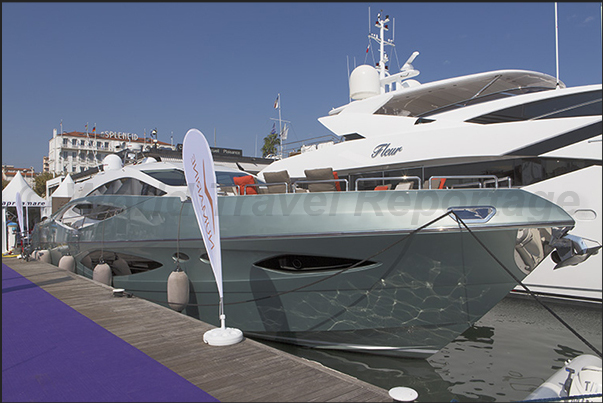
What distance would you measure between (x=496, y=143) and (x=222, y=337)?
17.6 feet

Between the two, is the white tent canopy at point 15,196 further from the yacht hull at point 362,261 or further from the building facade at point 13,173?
the building facade at point 13,173

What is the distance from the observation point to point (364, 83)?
1077 centimetres

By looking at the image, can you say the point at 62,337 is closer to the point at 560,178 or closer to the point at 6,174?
the point at 560,178

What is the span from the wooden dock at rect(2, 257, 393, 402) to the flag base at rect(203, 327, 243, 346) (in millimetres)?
58

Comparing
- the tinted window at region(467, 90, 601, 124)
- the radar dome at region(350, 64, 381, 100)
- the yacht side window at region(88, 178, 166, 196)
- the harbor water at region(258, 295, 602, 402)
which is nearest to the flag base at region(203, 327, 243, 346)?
the harbor water at region(258, 295, 602, 402)

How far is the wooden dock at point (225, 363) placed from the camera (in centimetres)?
288

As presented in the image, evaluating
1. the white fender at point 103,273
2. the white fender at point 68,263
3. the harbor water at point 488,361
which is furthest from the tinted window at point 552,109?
the white fender at point 68,263

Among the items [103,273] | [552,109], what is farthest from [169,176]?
[552,109]

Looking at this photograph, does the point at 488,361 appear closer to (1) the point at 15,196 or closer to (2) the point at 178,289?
(2) the point at 178,289

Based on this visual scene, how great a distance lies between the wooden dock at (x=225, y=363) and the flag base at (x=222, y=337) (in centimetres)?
6

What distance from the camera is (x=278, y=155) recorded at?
11.2 meters

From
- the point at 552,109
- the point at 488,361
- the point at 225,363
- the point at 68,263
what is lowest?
the point at 488,361

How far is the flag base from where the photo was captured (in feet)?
12.7

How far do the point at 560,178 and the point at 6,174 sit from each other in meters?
84.0
